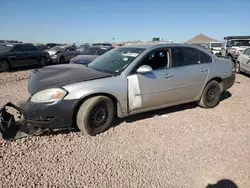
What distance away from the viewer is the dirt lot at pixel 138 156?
287 cm

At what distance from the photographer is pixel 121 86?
4.10 m

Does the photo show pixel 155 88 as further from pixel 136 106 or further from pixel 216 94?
pixel 216 94

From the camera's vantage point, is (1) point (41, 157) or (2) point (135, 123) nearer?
(1) point (41, 157)

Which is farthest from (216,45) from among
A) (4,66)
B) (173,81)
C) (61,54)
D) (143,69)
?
(143,69)

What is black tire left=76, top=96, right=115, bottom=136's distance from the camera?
3.79m

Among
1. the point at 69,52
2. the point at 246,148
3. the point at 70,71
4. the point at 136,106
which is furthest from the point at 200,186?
the point at 69,52

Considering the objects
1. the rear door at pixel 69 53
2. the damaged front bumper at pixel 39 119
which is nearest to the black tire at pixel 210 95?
the damaged front bumper at pixel 39 119

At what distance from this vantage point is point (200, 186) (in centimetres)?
286

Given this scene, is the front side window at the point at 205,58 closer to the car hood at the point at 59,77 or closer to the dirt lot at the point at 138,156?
the dirt lot at the point at 138,156

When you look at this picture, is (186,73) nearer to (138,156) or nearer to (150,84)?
(150,84)

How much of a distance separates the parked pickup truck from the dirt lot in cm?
33

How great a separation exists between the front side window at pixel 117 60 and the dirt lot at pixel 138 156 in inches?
43.1

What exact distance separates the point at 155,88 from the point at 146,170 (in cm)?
186

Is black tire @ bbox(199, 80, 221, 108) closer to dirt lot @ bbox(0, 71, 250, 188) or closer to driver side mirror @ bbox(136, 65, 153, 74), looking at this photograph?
dirt lot @ bbox(0, 71, 250, 188)
